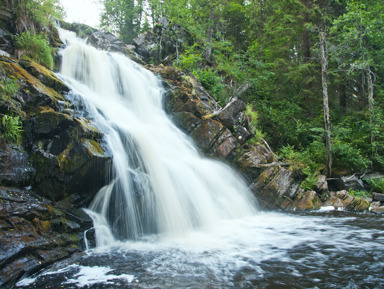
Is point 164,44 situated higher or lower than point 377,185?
higher

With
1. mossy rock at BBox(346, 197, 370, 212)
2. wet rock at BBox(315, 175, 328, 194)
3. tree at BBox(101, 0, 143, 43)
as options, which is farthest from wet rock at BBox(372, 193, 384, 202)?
tree at BBox(101, 0, 143, 43)

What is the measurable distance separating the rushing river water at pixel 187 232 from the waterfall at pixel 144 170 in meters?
0.03

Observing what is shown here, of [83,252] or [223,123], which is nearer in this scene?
[83,252]

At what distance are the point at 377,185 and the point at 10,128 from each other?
43.0ft

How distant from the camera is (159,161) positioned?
23.1 feet

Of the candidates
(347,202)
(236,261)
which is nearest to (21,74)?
(236,261)

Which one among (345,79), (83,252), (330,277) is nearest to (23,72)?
(83,252)

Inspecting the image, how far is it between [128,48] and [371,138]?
659 inches

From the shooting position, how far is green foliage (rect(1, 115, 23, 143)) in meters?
4.60

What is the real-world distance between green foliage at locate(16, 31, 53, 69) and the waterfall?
4.64ft

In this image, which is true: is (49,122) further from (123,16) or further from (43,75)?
(123,16)

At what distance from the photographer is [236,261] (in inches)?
162

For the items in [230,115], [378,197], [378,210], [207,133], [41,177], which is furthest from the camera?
[230,115]

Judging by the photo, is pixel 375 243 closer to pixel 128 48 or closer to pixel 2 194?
pixel 2 194
